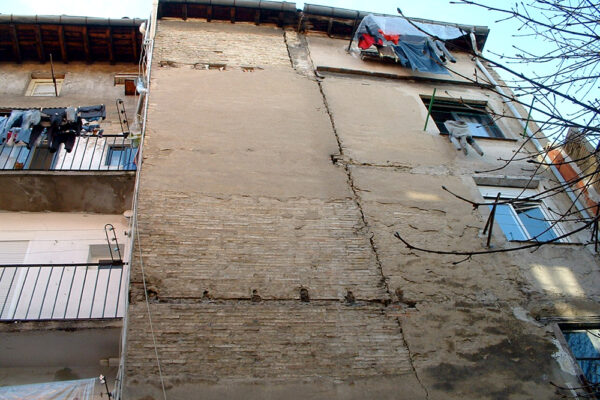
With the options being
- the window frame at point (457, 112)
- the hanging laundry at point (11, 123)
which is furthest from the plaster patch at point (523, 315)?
the hanging laundry at point (11, 123)

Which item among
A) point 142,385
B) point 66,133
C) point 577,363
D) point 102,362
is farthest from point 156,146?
point 577,363

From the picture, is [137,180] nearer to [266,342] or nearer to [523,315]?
[266,342]

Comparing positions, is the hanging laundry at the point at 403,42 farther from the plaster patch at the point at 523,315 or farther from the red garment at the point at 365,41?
the plaster patch at the point at 523,315

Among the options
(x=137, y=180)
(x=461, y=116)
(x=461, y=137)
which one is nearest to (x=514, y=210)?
(x=461, y=137)

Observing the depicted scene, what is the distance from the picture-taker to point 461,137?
9.72 metres

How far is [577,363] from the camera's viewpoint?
6.34 metres

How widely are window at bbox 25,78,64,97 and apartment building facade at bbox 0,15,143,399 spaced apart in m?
0.03

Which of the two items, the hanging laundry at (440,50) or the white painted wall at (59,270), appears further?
the hanging laundry at (440,50)

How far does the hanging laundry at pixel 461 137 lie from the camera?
9625 mm

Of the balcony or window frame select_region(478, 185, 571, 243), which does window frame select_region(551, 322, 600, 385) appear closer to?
window frame select_region(478, 185, 571, 243)

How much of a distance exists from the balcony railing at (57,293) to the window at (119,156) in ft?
10.3

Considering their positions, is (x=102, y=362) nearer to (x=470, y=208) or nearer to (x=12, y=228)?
(x=12, y=228)

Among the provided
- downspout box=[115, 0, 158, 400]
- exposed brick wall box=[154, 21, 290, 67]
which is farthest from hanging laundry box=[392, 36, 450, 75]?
downspout box=[115, 0, 158, 400]

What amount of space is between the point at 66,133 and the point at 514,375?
8.55 metres
